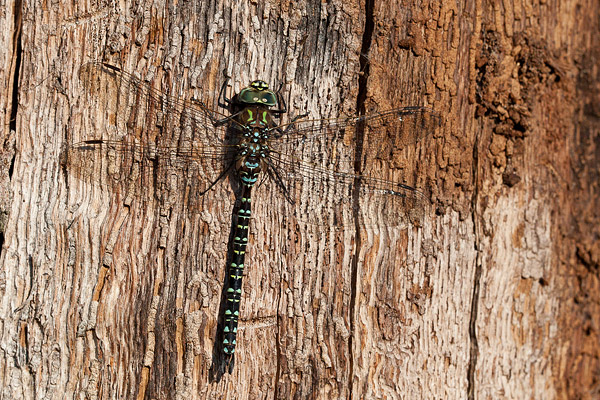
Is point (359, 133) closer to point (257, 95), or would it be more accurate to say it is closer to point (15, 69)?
point (257, 95)

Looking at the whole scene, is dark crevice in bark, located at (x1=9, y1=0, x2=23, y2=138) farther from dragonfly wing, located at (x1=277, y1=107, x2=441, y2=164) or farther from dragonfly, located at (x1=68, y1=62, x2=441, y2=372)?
dragonfly wing, located at (x1=277, y1=107, x2=441, y2=164)

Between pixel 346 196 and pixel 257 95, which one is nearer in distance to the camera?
pixel 257 95

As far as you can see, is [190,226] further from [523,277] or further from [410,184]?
[523,277]

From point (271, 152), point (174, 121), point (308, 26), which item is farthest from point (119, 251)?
point (308, 26)

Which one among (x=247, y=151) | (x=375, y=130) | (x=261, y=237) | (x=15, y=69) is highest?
(x=15, y=69)

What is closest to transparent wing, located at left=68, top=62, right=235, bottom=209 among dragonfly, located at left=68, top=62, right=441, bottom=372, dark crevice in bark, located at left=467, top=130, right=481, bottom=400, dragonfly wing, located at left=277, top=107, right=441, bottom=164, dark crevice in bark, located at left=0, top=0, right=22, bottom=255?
dragonfly, located at left=68, top=62, right=441, bottom=372

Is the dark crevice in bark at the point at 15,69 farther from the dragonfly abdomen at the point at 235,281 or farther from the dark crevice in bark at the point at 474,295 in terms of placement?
the dark crevice in bark at the point at 474,295

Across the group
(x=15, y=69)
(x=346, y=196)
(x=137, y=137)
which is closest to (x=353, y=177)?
(x=346, y=196)
